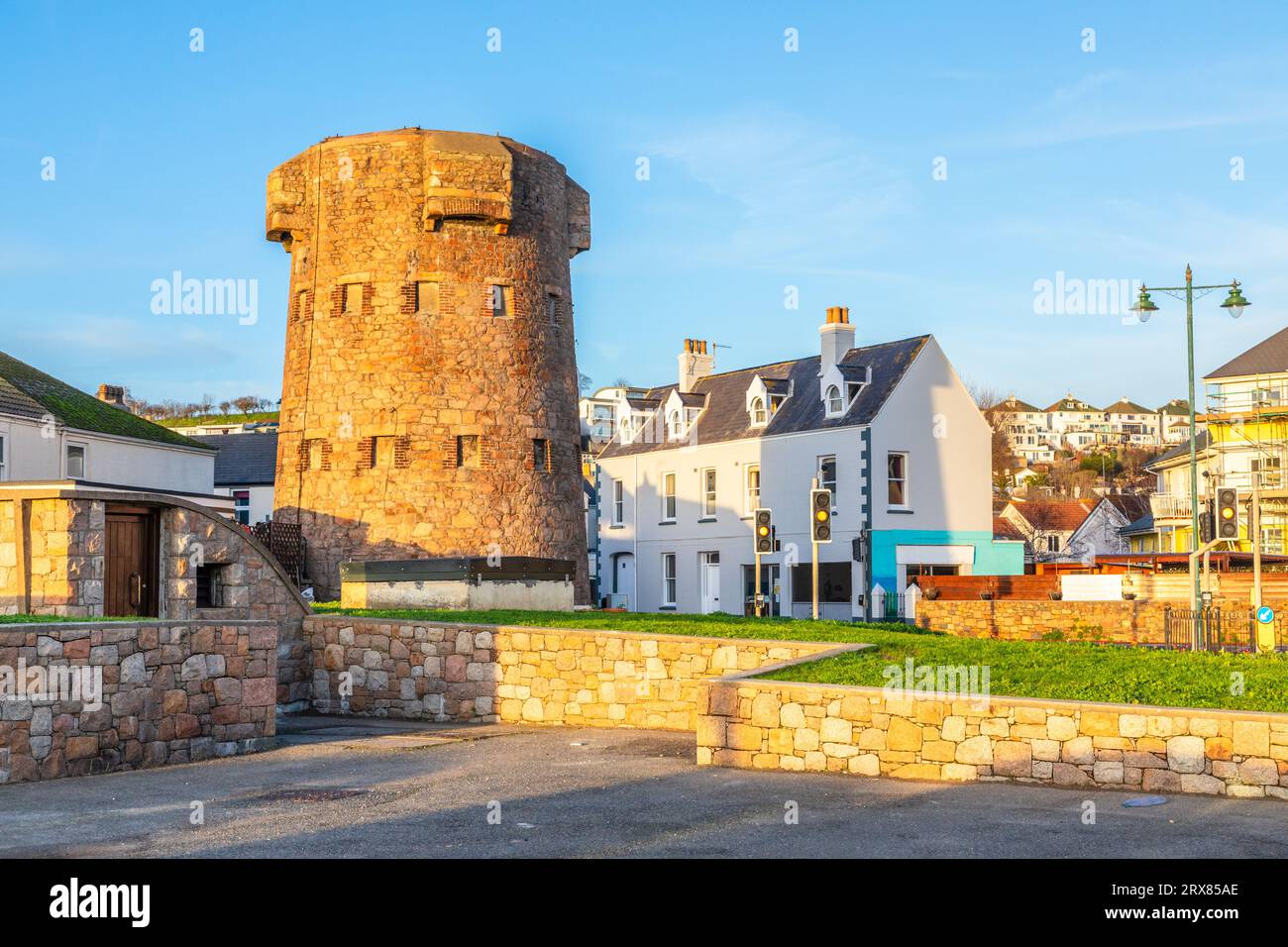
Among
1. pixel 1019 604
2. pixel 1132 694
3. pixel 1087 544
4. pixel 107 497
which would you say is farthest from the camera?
pixel 1087 544

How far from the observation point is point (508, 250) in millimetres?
30172

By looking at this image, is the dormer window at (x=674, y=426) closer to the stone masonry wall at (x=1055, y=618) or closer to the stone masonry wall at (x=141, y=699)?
the stone masonry wall at (x=1055, y=618)

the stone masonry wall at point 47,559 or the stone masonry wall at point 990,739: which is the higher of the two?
the stone masonry wall at point 47,559

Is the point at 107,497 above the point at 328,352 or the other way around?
the other way around

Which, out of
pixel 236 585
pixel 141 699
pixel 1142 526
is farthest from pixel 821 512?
pixel 1142 526

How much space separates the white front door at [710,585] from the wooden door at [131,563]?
3272 cm

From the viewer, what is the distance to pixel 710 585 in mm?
51719

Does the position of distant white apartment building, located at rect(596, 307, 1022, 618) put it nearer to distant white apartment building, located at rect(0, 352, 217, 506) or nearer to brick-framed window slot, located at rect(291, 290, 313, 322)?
distant white apartment building, located at rect(0, 352, 217, 506)

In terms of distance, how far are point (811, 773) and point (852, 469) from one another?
1300 inches

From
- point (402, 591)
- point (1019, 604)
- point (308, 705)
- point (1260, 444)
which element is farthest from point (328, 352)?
point (1260, 444)

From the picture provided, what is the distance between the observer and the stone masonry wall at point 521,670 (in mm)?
17656

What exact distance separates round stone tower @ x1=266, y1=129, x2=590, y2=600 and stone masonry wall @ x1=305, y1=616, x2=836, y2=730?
7818 mm

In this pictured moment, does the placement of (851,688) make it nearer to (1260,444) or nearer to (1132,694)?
(1132,694)

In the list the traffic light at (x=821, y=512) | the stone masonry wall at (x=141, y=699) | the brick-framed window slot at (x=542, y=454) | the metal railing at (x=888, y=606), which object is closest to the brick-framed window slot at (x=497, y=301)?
the brick-framed window slot at (x=542, y=454)
